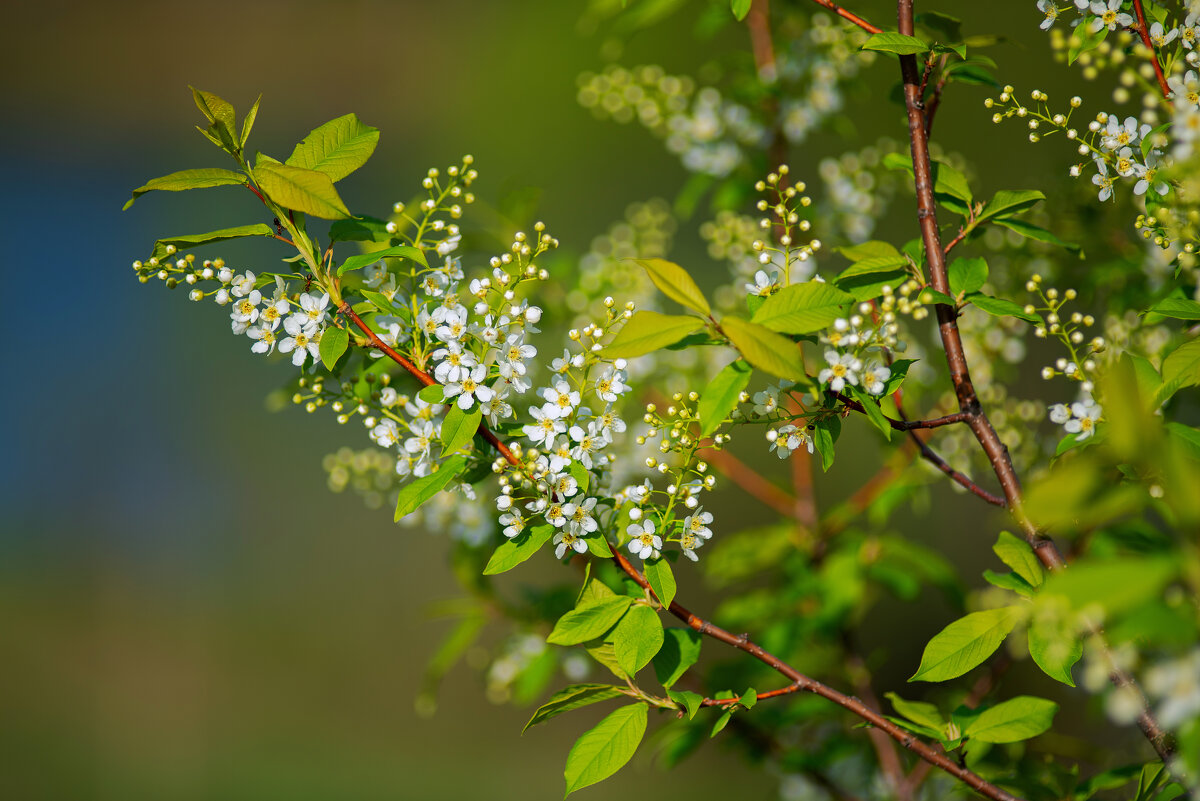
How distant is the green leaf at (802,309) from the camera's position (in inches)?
23.2

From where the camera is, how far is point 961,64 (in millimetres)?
807

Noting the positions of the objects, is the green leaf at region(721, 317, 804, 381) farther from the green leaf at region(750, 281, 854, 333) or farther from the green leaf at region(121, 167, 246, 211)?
the green leaf at region(121, 167, 246, 211)

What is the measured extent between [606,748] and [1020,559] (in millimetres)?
379

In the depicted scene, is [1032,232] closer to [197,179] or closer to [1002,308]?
[1002,308]

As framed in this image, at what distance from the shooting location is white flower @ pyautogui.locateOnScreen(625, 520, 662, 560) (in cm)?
69

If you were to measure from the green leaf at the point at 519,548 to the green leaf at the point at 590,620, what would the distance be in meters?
0.06

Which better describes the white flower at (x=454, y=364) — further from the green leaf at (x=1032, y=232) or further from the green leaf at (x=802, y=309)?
the green leaf at (x=1032, y=232)

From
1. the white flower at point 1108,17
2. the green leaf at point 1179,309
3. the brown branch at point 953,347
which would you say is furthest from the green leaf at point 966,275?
the white flower at point 1108,17

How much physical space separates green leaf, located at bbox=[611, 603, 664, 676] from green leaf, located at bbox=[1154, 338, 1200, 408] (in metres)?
0.42

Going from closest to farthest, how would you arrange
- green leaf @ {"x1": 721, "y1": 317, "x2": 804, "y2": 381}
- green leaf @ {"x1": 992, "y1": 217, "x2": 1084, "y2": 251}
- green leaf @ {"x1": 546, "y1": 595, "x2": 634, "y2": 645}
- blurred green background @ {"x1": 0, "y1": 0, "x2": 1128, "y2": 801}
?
green leaf @ {"x1": 721, "y1": 317, "x2": 804, "y2": 381} < green leaf @ {"x1": 546, "y1": 595, "x2": 634, "y2": 645} < green leaf @ {"x1": 992, "y1": 217, "x2": 1084, "y2": 251} < blurred green background @ {"x1": 0, "y1": 0, "x2": 1128, "y2": 801}

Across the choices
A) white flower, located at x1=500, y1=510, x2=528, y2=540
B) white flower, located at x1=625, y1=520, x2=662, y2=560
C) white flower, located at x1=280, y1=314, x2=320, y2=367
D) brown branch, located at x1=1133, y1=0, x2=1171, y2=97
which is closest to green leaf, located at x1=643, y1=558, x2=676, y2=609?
white flower, located at x1=625, y1=520, x2=662, y2=560

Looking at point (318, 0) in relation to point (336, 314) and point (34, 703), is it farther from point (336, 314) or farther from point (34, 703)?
point (336, 314)

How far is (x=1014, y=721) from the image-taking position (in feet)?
2.44

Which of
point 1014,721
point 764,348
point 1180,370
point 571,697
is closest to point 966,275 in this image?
point 1180,370
